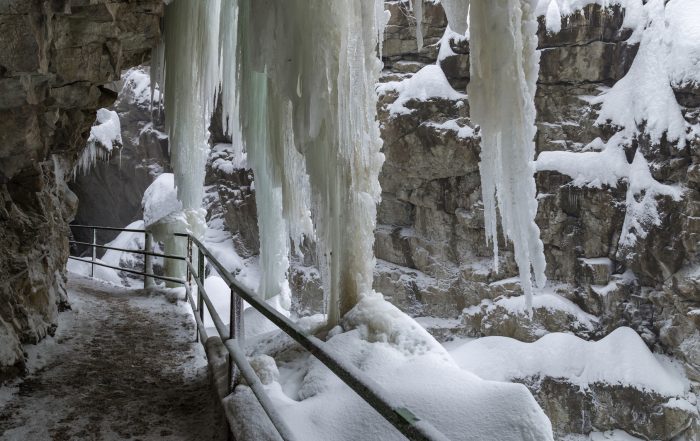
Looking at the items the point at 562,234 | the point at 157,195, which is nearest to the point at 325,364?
the point at 157,195

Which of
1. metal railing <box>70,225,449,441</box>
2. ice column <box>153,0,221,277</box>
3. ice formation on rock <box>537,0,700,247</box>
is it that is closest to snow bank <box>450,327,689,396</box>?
ice formation on rock <box>537,0,700,247</box>

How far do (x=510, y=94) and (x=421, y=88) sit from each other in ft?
52.4

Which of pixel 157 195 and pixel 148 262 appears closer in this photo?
pixel 148 262

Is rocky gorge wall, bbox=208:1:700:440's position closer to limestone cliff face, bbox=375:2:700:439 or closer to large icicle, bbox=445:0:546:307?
limestone cliff face, bbox=375:2:700:439

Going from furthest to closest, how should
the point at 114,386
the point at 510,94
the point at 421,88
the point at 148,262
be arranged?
1. the point at 421,88
2. the point at 148,262
3. the point at 114,386
4. the point at 510,94

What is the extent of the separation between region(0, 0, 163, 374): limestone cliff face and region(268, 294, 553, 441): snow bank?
6.57 ft

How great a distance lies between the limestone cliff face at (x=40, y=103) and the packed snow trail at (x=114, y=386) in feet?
0.85

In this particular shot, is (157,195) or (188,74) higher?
(188,74)

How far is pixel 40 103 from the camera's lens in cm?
402

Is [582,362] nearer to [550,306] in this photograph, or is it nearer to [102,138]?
[550,306]

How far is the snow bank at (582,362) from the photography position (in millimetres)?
13875

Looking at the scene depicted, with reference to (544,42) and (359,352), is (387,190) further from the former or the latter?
(359,352)

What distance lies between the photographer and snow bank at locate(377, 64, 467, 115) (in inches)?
698

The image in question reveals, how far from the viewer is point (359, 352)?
2.97 metres
